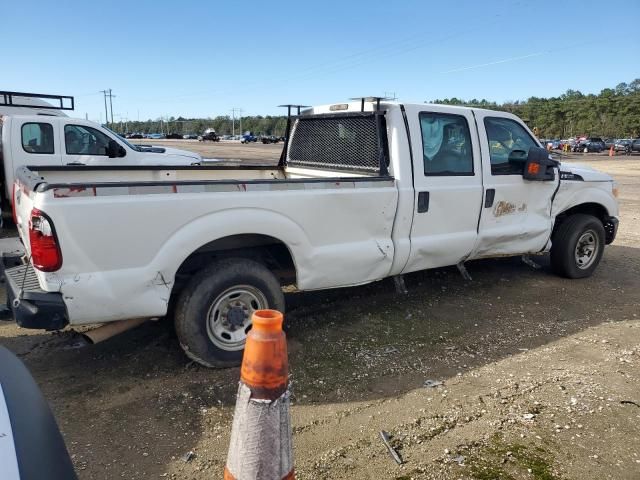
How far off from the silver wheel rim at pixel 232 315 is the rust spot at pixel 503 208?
8.72 feet

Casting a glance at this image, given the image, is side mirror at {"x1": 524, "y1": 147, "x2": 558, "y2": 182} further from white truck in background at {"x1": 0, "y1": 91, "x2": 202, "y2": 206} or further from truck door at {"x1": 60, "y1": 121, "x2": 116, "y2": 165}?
truck door at {"x1": 60, "y1": 121, "x2": 116, "y2": 165}

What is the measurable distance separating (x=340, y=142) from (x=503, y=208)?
5.86ft

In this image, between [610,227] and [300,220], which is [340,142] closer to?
[300,220]

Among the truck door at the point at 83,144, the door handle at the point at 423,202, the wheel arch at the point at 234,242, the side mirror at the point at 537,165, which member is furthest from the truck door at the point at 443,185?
the truck door at the point at 83,144

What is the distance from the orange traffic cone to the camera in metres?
1.95

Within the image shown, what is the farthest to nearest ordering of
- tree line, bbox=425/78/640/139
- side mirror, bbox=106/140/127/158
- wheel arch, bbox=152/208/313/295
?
tree line, bbox=425/78/640/139
side mirror, bbox=106/140/127/158
wheel arch, bbox=152/208/313/295

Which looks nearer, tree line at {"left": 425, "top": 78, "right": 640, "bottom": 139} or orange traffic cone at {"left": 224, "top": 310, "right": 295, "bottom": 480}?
orange traffic cone at {"left": 224, "top": 310, "right": 295, "bottom": 480}

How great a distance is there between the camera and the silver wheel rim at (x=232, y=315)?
370 centimetres

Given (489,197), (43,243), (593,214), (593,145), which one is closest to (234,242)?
(43,243)

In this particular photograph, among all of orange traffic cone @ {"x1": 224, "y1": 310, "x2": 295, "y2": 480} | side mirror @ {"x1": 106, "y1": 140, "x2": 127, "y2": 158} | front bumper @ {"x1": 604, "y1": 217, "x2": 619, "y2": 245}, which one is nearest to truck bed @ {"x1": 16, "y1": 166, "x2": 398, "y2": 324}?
orange traffic cone @ {"x1": 224, "y1": 310, "x2": 295, "y2": 480}

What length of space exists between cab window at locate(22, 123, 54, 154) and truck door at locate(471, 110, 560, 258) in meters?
7.22

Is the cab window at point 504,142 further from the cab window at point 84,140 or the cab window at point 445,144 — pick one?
the cab window at point 84,140

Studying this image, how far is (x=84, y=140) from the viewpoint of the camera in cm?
920

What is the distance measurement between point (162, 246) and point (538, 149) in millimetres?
3917
